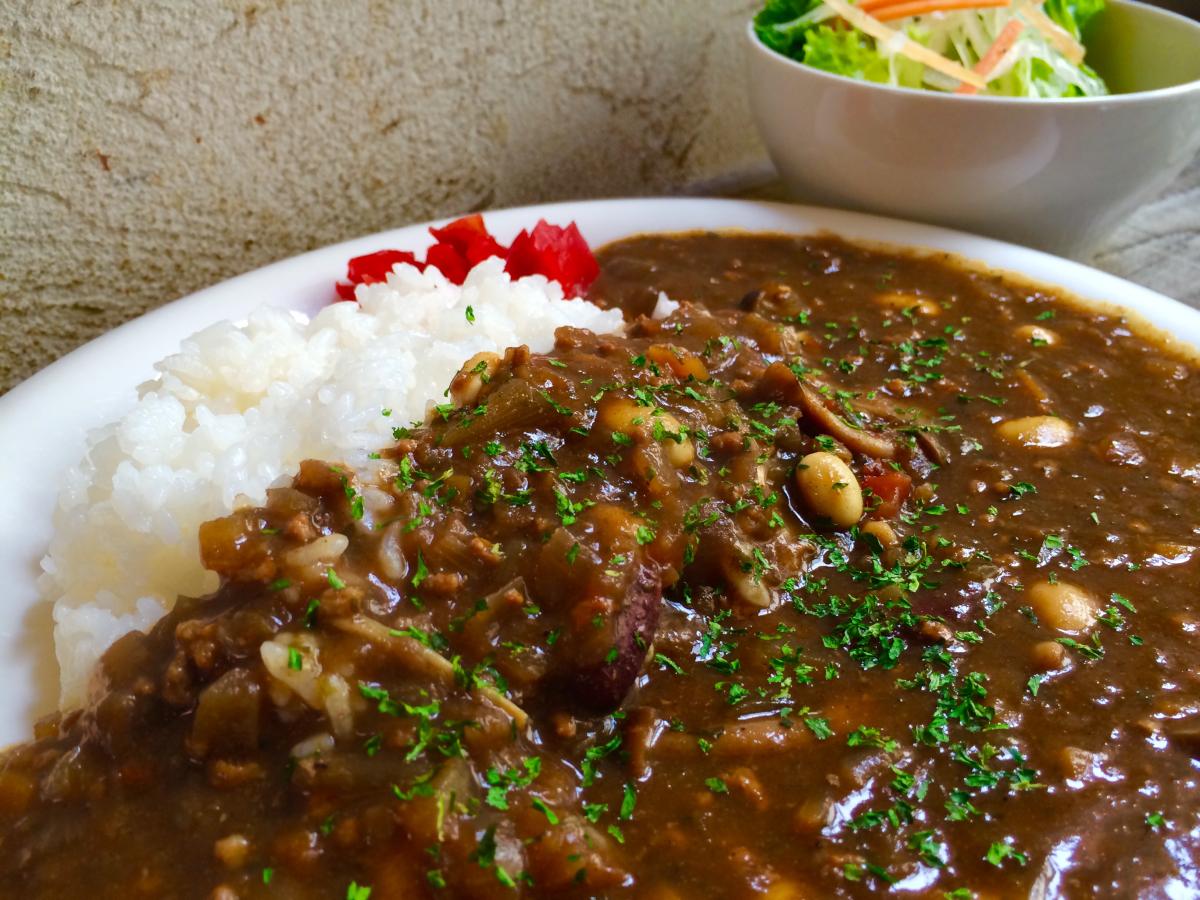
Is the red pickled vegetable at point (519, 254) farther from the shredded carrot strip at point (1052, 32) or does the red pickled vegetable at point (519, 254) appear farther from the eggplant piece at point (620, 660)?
the shredded carrot strip at point (1052, 32)

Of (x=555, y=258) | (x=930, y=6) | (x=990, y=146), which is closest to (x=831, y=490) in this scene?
(x=555, y=258)

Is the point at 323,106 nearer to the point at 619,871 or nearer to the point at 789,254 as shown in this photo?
the point at 789,254

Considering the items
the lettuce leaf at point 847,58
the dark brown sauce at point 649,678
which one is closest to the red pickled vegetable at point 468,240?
the dark brown sauce at point 649,678

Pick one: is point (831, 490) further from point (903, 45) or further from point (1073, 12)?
point (1073, 12)

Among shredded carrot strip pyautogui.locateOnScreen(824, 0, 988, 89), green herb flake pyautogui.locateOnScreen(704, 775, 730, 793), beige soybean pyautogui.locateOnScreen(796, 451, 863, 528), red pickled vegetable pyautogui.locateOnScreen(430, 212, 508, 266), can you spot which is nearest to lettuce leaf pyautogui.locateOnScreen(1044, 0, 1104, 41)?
shredded carrot strip pyautogui.locateOnScreen(824, 0, 988, 89)

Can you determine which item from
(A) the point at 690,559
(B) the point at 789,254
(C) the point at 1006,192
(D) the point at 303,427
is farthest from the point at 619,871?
(C) the point at 1006,192

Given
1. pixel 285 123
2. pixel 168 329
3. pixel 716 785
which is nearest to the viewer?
pixel 716 785
